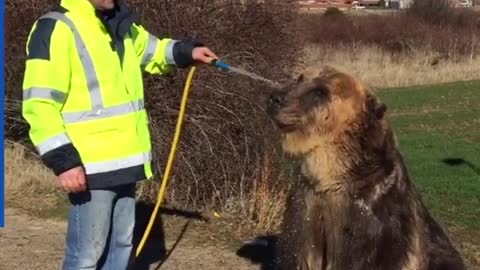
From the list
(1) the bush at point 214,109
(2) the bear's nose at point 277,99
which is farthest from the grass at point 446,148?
(2) the bear's nose at point 277,99

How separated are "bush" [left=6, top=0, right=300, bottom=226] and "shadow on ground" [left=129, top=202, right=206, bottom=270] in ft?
0.81

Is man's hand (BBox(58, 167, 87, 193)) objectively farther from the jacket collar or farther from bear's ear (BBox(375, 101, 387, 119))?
bear's ear (BBox(375, 101, 387, 119))

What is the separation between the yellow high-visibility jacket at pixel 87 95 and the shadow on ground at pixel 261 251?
233 cm

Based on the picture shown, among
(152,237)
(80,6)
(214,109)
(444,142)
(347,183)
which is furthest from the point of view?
(444,142)

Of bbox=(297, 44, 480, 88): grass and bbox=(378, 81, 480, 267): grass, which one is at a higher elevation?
bbox=(378, 81, 480, 267): grass

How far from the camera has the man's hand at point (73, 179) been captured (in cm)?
523

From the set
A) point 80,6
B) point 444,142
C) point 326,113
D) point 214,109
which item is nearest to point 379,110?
point 326,113

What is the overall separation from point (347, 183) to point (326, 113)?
0.34 m

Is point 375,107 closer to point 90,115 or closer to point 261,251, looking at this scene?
point 90,115

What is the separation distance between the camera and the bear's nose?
4.79 metres

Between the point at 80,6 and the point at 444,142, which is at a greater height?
the point at 80,6

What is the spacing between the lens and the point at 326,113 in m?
4.67

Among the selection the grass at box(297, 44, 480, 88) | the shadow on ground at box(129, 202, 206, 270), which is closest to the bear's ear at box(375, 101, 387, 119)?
the shadow on ground at box(129, 202, 206, 270)

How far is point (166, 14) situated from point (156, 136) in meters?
1.08
